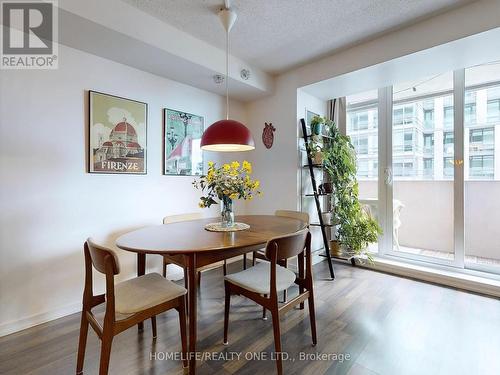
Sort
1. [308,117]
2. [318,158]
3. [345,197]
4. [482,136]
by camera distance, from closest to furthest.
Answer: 1. [482,136]
2. [318,158]
3. [345,197]
4. [308,117]

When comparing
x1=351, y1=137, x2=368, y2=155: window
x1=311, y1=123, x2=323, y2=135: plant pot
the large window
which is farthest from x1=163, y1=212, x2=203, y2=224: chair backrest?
the large window

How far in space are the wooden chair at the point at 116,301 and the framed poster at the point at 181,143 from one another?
153 cm

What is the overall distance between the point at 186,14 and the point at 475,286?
3.80 meters

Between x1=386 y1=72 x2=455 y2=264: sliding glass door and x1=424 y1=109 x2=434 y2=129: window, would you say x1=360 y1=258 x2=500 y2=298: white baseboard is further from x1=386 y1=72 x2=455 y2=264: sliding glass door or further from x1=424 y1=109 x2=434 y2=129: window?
x1=424 y1=109 x2=434 y2=129: window

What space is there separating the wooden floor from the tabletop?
2.50ft

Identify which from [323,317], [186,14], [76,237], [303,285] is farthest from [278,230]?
[186,14]

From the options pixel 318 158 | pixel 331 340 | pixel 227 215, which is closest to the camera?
pixel 331 340

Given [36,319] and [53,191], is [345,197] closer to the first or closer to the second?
[53,191]

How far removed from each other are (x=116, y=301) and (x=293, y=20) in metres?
2.53

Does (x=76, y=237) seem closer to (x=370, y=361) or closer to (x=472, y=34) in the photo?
(x=370, y=361)

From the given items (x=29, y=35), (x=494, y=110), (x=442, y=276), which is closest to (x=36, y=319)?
(x=29, y=35)

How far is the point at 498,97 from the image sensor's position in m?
2.59

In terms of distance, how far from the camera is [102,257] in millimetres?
1183

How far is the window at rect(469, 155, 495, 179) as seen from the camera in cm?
265
